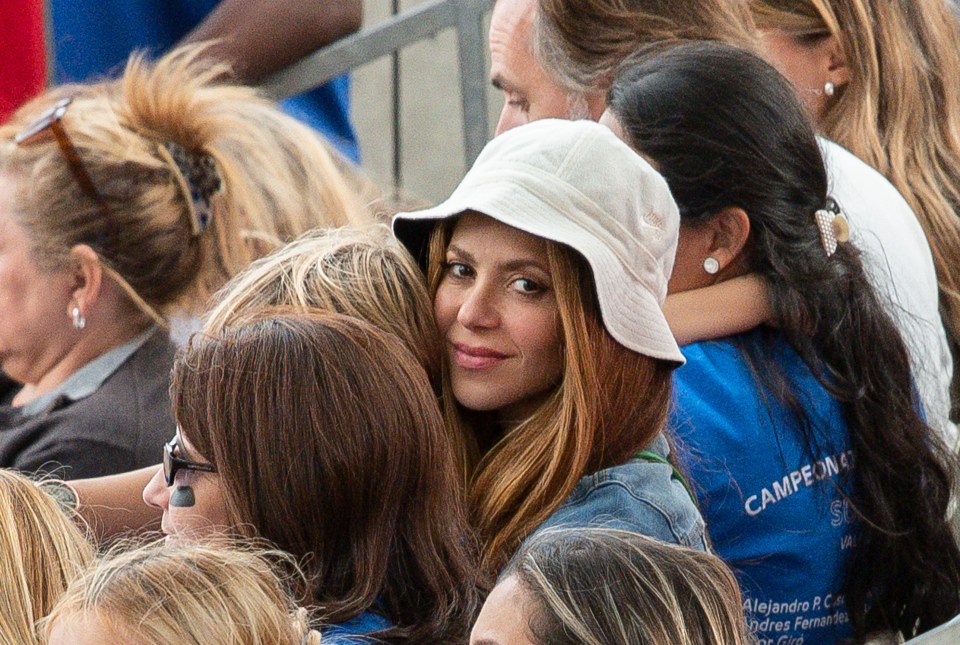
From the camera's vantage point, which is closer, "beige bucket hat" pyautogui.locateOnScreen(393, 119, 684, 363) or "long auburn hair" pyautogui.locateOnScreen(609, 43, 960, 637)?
"beige bucket hat" pyautogui.locateOnScreen(393, 119, 684, 363)

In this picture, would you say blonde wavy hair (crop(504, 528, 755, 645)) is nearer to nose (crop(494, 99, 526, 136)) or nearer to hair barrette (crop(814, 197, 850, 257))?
hair barrette (crop(814, 197, 850, 257))

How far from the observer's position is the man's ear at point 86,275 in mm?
3092

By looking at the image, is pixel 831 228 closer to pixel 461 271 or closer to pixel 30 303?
pixel 461 271

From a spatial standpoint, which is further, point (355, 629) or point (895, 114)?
point (895, 114)

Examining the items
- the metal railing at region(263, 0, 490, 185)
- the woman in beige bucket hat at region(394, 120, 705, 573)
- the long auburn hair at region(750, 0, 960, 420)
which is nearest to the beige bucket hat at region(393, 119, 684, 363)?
the woman in beige bucket hat at region(394, 120, 705, 573)

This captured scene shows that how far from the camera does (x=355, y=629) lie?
1.70 meters

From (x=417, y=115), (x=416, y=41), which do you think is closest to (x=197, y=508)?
(x=416, y=41)

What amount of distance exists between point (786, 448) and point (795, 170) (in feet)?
1.46

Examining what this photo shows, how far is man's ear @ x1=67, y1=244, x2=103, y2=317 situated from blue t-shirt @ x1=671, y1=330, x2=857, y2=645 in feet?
4.77

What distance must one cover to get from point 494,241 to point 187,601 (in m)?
0.77

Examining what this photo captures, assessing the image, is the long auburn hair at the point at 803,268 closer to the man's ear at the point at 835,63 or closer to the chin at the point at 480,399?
the chin at the point at 480,399

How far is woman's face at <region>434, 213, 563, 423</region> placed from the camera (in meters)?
1.98

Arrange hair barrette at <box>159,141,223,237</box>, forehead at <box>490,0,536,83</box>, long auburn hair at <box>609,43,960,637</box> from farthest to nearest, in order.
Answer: hair barrette at <box>159,141,223,237</box> → forehead at <box>490,0,536,83</box> → long auburn hair at <box>609,43,960,637</box>

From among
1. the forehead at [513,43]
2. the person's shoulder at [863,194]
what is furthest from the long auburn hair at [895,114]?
the forehead at [513,43]
